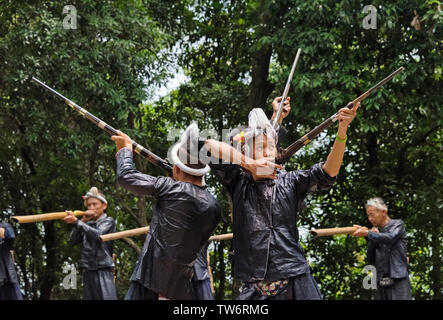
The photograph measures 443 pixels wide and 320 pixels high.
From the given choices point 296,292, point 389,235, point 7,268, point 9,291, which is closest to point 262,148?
point 296,292

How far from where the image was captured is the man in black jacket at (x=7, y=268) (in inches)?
354

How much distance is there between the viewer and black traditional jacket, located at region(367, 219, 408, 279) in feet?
30.1

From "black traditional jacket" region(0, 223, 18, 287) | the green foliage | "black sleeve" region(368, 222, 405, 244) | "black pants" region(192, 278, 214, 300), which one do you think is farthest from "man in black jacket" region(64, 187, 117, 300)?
"black sleeve" region(368, 222, 405, 244)

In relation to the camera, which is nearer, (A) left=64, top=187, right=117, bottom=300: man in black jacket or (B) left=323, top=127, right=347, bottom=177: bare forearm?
(B) left=323, top=127, right=347, bottom=177: bare forearm

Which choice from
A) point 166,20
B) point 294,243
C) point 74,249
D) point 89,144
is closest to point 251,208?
point 294,243

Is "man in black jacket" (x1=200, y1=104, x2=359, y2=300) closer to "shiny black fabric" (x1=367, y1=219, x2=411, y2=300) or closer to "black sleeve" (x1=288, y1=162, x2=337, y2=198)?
"black sleeve" (x1=288, y1=162, x2=337, y2=198)

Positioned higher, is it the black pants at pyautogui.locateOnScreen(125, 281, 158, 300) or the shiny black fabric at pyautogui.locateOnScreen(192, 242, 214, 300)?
the shiny black fabric at pyautogui.locateOnScreen(192, 242, 214, 300)

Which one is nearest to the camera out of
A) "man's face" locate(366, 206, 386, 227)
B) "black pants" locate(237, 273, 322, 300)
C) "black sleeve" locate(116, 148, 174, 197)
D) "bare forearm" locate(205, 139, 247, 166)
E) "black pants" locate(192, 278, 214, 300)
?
"black pants" locate(237, 273, 322, 300)

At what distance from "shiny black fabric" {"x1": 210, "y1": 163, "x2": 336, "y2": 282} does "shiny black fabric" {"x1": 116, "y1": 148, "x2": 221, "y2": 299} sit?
249 mm

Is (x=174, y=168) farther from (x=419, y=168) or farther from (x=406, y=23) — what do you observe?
(x=419, y=168)

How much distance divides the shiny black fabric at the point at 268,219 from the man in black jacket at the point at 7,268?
474cm

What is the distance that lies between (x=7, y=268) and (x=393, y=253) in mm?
4982

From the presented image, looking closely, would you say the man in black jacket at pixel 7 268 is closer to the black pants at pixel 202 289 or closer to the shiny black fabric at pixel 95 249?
the shiny black fabric at pixel 95 249

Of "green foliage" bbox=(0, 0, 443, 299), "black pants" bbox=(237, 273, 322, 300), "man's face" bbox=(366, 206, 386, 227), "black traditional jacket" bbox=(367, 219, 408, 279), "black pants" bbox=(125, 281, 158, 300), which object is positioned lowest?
"black pants" bbox=(237, 273, 322, 300)
